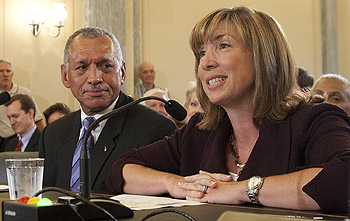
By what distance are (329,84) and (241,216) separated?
12.2ft

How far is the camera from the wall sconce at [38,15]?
827 cm

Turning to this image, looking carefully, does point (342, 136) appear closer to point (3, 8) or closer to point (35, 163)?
point (35, 163)

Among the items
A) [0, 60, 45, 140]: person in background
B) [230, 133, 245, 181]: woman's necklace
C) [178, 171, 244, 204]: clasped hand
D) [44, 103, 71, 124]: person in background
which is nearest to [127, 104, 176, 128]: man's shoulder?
[230, 133, 245, 181]: woman's necklace

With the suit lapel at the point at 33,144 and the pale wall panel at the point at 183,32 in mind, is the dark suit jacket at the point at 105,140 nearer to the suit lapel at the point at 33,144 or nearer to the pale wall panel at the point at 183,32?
the suit lapel at the point at 33,144

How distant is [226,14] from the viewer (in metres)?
2.49

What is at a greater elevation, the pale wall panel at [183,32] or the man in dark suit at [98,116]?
the pale wall panel at [183,32]

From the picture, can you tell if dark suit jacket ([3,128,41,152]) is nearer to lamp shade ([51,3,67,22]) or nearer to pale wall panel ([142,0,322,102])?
lamp shade ([51,3,67,22])

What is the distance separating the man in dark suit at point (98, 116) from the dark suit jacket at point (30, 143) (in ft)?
12.2

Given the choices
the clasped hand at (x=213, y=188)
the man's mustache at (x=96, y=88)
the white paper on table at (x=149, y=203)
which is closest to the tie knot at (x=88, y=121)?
the man's mustache at (x=96, y=88)

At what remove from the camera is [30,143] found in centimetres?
705

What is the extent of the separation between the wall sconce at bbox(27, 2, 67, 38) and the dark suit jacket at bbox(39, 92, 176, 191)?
5.12 meters

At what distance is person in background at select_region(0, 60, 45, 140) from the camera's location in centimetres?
780

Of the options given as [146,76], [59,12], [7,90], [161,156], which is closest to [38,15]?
[59,12]

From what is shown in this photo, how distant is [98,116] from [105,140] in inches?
6.7
